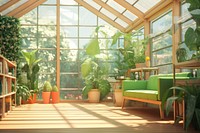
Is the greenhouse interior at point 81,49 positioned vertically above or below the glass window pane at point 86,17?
below

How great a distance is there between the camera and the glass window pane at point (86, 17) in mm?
11133

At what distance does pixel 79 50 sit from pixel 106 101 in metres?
1.93

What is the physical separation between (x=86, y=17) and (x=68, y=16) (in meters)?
0.61

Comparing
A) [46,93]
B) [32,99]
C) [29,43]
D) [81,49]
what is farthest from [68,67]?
[32,99]

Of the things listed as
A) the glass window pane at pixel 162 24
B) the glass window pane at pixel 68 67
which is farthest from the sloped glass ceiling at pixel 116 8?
the glass window pane at pixel 68 67

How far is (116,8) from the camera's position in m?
10.1

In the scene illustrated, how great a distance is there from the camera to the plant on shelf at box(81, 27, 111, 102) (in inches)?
406

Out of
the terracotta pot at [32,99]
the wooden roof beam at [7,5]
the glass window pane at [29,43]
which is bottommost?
the terracotta pot at [32,99]

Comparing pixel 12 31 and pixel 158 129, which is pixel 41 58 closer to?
pixel 12 31

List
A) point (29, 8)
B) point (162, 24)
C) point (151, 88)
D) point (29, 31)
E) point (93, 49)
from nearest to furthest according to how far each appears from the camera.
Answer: point (151, 88), point (162, 24), point (93, 49), point (29, 8), point (29, 31)

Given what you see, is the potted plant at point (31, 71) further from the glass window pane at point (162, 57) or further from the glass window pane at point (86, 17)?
the glass window pane at point (162, 57)

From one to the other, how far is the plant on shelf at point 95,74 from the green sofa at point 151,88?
2.70 metres

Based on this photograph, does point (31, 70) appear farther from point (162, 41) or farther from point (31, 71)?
point (162, 41)

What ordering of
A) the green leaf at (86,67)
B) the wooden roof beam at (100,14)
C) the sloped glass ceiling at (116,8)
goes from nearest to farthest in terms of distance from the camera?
1. the sloped glass ceiling at (116,8)
2. the green leaf at (86,67)
3. the wooden roof beam at (100,14)
